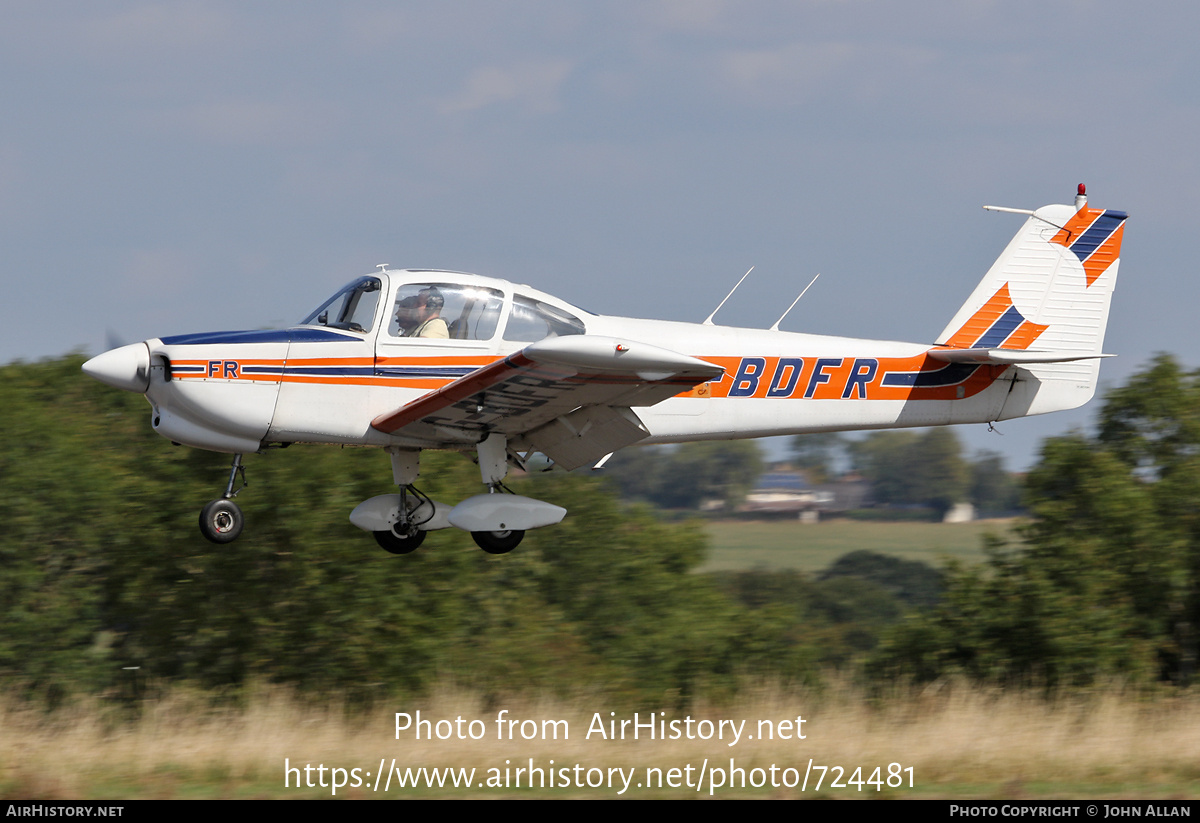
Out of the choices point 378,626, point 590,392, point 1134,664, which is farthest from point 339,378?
point 1134,664

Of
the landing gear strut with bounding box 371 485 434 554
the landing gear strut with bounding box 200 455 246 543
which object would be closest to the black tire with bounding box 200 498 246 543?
the landing gear strut with bounding box 200 455 246 543

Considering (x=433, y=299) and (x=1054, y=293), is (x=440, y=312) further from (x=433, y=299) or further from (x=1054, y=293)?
(x=1054, y=293)

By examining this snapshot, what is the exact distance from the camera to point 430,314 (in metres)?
9.34

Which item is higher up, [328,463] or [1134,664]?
[328,463]

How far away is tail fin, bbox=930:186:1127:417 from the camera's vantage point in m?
11.3

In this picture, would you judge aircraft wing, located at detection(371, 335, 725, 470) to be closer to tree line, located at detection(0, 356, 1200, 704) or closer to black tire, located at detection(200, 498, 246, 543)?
black tire, located at detection(200, 498, 246, 543)

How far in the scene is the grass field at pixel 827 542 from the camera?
51.3m

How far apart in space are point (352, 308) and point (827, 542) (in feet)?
152

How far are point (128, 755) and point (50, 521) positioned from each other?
8874 millimetres

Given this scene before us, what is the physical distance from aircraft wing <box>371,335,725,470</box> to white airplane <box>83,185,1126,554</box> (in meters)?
0.02

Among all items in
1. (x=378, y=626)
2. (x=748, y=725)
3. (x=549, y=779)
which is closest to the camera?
(x=549, y=779)

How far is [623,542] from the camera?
27891mm

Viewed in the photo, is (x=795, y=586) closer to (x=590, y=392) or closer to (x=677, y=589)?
(x=677, y=589)

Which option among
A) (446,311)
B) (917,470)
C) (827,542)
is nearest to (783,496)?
(917,470)
